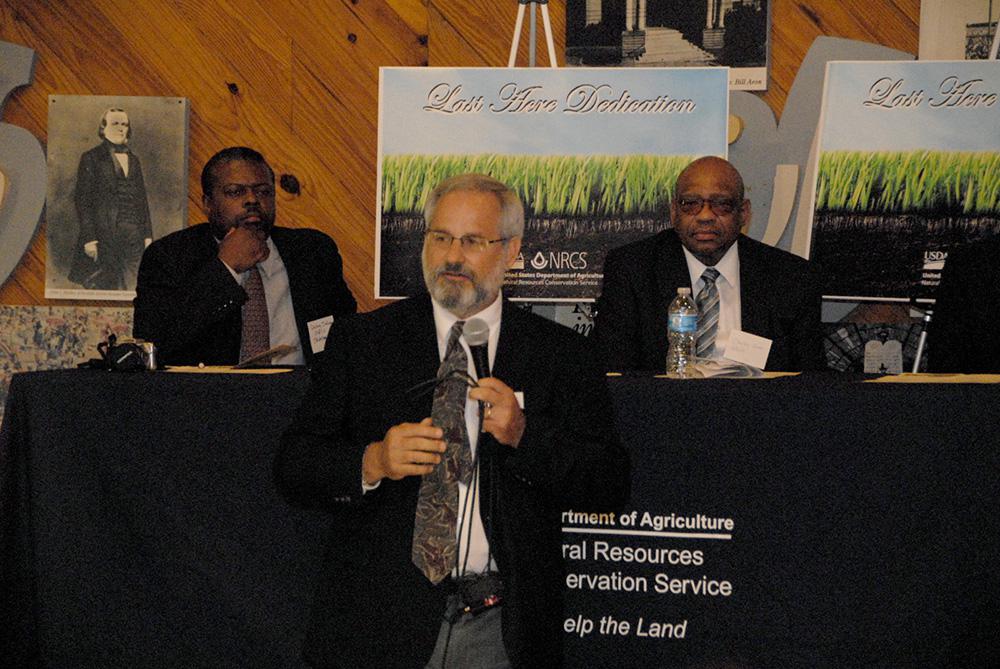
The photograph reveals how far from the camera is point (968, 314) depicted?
3645 millimetres

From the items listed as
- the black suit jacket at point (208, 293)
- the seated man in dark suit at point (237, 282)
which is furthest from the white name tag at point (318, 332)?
the black suit jacket at point (208, 293)

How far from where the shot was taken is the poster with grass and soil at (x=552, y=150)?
457 centimetres

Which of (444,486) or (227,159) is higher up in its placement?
(227,159)

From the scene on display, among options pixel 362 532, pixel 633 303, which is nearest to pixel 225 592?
pixel 362 532

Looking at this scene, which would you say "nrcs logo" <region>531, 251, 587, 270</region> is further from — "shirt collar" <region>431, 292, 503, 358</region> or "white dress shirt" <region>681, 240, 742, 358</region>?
"shirt collar" <region>431, 292, 503, 358</region>

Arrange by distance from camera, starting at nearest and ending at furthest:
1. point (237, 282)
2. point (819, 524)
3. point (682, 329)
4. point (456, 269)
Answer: point (456, 269) → point (819, 524) → point (682, 329) → point (237, 282)

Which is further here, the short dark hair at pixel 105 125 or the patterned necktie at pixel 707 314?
the short dark hair at pixel 105 125

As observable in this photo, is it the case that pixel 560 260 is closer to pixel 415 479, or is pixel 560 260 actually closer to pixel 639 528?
pixel 639 528

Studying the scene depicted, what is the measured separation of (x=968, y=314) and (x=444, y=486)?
2.28 meters

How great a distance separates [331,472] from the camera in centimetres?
208

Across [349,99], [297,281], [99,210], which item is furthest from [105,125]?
[297,281]

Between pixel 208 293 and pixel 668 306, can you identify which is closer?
pixel 208 293

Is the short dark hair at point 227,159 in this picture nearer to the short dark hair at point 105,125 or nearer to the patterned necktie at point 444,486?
the short dark hair at point 105,125

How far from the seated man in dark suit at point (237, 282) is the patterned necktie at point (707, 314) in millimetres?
1199
